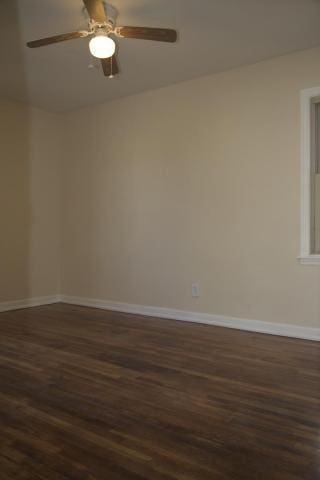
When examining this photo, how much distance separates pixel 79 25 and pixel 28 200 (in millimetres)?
2659

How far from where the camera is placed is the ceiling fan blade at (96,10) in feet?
7.89

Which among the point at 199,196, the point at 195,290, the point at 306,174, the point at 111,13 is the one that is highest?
the point at 111,13

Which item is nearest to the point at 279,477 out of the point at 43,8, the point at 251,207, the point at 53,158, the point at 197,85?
the point at 251,207

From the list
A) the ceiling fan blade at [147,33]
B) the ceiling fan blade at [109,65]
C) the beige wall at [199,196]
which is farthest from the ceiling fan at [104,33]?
the beige wall at [199,196]

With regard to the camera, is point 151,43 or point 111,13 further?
point 151,43

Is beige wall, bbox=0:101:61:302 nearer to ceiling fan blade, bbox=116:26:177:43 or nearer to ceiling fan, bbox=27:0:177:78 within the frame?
ceiling fan, bbox=27:0:177:78

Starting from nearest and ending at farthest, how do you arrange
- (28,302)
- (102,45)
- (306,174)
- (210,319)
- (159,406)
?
(159,406), (102,45), (306,174), (210,319), (28,302)

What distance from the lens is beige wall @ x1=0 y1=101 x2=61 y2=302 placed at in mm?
4852

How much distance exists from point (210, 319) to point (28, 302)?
8.19ft

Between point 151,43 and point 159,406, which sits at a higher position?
point 151,43

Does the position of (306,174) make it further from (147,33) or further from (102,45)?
(102,45)

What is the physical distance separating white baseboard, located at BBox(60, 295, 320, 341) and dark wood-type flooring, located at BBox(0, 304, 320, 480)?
121 millimetres

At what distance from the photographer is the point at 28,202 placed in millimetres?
5125

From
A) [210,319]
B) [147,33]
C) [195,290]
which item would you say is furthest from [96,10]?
[210,319]
